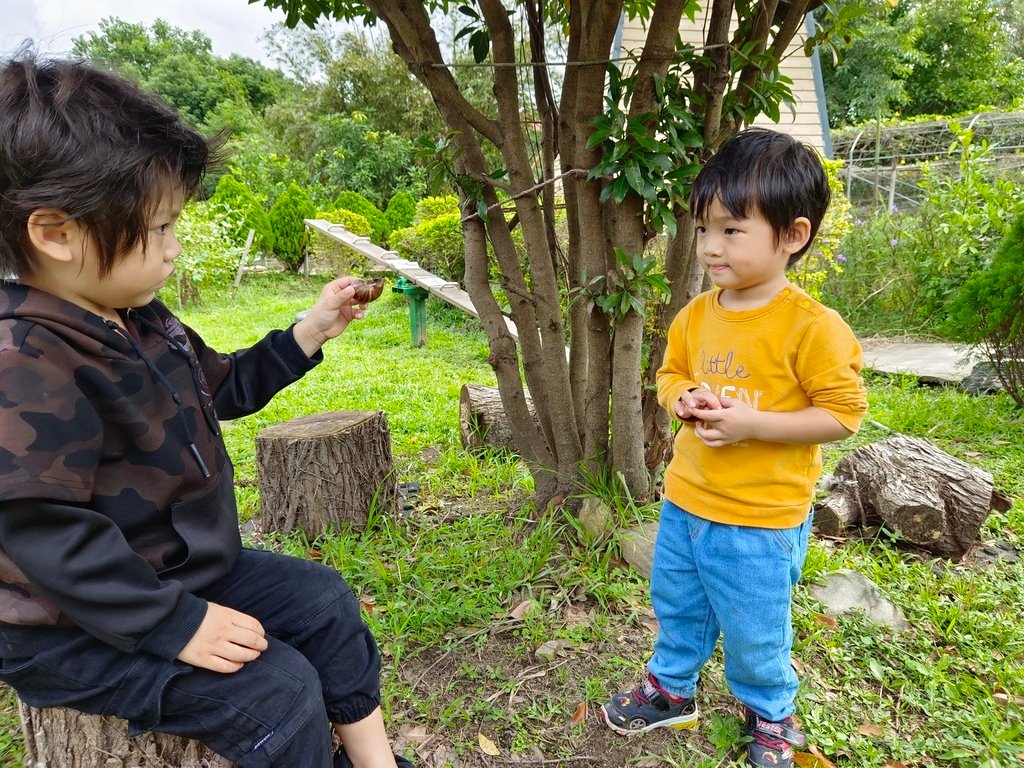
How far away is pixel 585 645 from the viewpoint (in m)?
2.13

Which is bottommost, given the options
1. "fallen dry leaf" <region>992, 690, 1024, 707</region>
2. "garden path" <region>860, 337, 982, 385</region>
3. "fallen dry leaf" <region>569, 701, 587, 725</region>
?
"garden path" <region>860, 337, 982, 385</region>

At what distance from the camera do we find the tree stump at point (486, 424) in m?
3.69

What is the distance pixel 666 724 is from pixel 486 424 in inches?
83.7

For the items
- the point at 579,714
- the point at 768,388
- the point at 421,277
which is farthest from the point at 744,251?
the point at 421,277

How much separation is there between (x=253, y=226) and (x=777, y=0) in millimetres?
12452

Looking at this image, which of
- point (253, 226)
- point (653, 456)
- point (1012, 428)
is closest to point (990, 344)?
point (1012, 428)

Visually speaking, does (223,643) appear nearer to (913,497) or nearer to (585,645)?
(585,645)

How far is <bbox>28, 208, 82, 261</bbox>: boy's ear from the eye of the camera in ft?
3.63

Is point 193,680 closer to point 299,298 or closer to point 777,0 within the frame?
point 777,0

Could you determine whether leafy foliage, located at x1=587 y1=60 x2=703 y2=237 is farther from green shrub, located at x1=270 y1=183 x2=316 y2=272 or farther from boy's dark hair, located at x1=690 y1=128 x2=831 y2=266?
green shrub, located at x1=270 y1=183 x2=316 y2=272

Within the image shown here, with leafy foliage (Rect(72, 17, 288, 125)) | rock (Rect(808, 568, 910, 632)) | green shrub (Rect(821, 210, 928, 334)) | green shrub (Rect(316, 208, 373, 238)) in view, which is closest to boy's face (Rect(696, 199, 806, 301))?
rock (Rect(808, 568, 910, 632))

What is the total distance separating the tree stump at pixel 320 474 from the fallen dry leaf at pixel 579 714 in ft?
4.34

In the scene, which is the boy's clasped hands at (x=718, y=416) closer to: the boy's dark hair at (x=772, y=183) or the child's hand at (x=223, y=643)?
the boy's dark hair at (x=772, y=183)

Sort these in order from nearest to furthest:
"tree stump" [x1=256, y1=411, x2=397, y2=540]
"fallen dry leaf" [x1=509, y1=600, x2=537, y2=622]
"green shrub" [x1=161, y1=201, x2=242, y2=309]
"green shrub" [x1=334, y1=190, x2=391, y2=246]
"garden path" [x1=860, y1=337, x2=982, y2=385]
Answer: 1. "fallen dry leaf" [x1=509, y1=600, x2=537, y2=622]
2. "tree stump" [x1=256, y1=411, x2=397, y2=540]
3. "garden path" [x1=860, y1=337, x2=982, y2=385]
4. "green shrub" [x1=161, y1=201, x2=242, y2=309]
5. "green shrub" [x1=334, y1=190, x2=391, y2=246]
